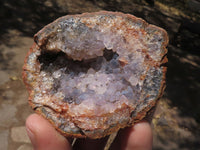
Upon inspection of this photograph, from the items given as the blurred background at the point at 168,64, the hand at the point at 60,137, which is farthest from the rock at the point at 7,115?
the hand at the point at 60,137

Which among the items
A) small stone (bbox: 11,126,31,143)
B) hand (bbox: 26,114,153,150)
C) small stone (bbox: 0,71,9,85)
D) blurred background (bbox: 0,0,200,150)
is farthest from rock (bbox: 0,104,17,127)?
hand (bbox: 26,114,153,150)

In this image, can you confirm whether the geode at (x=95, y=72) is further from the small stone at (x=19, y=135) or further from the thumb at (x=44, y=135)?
the small stone at (x=19, y=135)

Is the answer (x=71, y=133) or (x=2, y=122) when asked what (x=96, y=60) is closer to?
(x=71, y=133)

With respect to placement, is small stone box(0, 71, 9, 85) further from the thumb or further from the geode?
the thumb

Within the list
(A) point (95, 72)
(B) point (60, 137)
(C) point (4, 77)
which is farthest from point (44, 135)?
(C) point (4, 77)

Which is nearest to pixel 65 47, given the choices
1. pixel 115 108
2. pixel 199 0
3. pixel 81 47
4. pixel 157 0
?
pixel 81 47

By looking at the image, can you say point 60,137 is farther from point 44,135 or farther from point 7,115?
point 7,115

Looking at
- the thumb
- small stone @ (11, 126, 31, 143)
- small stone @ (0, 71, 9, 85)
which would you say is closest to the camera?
the thumb
